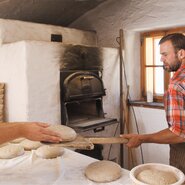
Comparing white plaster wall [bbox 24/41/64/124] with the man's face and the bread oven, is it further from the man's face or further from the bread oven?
the man's face

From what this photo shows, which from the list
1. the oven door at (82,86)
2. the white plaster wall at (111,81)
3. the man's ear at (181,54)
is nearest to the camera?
the man's ear at (181,54)

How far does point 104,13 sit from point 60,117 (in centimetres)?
163

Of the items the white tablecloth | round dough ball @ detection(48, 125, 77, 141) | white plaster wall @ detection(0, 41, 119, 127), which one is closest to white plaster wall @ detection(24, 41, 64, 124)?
white plaster wall @ detection(0, 41, 119, 127)

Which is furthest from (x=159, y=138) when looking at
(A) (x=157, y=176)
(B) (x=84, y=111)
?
(B) (x=84, y=111)

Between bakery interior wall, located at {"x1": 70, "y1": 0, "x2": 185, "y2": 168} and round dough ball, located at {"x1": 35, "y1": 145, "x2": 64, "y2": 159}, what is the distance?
61.0 inches

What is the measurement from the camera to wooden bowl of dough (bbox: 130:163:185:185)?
1326 millimetres

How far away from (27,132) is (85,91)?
4.80 feet

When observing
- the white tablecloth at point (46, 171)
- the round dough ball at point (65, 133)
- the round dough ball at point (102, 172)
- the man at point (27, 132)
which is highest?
the man at point (27, 132)

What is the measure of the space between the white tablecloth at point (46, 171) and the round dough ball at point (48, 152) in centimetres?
3

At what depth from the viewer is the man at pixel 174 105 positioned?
1.56 metres

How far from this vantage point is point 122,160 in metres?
3.36

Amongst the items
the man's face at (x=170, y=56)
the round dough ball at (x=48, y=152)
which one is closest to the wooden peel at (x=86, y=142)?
the round dough ball at (x=48, y=152)

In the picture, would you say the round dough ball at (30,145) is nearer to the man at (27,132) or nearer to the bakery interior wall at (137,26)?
the man at (27,132)

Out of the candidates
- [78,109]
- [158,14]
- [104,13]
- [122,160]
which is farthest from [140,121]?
[104,13]
